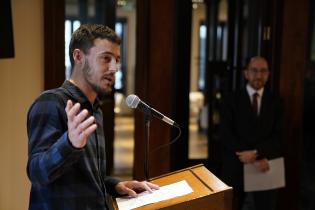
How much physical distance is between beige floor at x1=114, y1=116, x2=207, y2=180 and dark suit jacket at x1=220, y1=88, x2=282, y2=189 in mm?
855

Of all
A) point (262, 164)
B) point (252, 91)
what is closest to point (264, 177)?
point (262, 164)

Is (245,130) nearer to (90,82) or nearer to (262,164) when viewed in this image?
(262,164)

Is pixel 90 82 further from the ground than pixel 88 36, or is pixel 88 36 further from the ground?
pixel 88 36

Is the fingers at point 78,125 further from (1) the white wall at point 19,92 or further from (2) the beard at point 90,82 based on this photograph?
(1) the white wall at point 19,92

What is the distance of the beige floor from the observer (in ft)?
13.9

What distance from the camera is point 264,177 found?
10.5ft

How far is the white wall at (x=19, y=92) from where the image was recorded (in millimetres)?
3328

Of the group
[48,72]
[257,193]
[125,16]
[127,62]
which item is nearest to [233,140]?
[257,193]

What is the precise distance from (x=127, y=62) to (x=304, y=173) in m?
6.44

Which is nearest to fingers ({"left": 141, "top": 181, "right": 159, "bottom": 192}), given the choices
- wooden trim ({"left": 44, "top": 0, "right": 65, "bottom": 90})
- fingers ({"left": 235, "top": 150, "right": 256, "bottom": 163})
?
fingers ({"left": 235, "top": 150, "right": 256, "bottom": 163})

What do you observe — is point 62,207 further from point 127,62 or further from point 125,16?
point 127,62

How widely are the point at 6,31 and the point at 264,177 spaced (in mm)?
2025

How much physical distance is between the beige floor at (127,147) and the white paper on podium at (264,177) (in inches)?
36.1

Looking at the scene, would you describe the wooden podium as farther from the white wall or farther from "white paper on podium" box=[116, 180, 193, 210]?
the white wall
